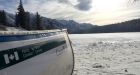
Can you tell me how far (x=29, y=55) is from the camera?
3.59 m

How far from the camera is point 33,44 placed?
3.84m

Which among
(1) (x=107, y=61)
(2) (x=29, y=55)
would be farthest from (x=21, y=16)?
(2) (x=29, y=55)

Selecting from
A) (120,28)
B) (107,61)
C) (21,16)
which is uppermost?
(21,16)

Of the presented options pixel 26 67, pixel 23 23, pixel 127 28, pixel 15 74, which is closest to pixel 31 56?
pixel 26 67

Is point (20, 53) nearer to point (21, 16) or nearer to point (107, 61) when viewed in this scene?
point (107, 61)

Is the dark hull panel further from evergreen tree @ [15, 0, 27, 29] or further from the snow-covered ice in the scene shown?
evergreen tree @ [15, 0, 27, 29]

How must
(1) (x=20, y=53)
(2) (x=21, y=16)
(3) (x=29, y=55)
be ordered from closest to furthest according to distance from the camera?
(1) (x=20, y=53)
(3) (x=29, y=55)
(2) (x=21, y=16)

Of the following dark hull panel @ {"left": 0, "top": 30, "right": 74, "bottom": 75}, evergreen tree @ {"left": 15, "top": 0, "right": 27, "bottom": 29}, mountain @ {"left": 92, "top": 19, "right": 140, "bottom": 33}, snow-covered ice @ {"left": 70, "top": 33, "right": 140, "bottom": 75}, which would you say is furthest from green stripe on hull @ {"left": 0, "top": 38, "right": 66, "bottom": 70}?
mountain @ {"left": 92, "top": 19, "right": 140, "bottom": 33}

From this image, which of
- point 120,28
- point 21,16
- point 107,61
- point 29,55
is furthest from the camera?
point 120,28

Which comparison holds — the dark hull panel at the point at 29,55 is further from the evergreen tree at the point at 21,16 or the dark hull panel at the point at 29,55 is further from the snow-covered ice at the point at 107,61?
the evergreen tree at the point at 21,16

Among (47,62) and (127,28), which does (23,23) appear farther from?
(127,28)

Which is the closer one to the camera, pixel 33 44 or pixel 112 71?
pixel 33 44

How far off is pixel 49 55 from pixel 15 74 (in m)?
1.56

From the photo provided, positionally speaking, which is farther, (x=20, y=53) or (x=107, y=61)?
(x=107, y=61)
